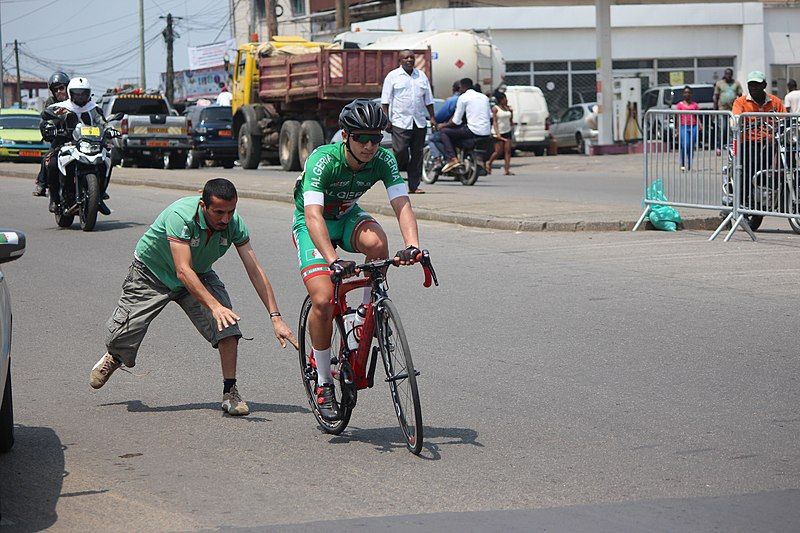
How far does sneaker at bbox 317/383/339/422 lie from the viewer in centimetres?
643

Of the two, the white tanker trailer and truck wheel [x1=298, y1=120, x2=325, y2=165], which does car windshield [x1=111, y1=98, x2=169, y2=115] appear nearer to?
the white tanker trailer

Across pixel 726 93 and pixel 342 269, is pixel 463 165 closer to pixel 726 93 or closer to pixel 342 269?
pixel 726 93

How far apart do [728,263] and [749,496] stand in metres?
7.03

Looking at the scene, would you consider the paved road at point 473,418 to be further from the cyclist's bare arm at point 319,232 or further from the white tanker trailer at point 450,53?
the white tanker trailer at point 450,53

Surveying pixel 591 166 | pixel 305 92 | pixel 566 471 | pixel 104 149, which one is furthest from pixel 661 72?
pixel 566 471

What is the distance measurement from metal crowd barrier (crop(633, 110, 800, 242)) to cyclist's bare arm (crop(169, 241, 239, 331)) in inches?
326

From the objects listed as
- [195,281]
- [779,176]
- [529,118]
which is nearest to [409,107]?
[779,176]

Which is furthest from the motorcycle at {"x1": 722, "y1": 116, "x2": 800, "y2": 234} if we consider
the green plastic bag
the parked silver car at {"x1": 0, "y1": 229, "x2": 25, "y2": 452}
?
the parked silver car at {"x1": 0, "y1": 229, "x2": 25, "y2": 452}

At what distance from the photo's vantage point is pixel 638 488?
534cm

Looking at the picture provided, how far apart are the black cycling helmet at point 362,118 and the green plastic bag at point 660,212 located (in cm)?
898

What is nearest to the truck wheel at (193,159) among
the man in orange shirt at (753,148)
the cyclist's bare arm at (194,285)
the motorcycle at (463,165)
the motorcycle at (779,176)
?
the motorcycle at (463,165)

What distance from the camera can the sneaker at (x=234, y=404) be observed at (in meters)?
6.86

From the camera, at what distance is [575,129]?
38.0 metres

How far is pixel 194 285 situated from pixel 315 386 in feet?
2.66
